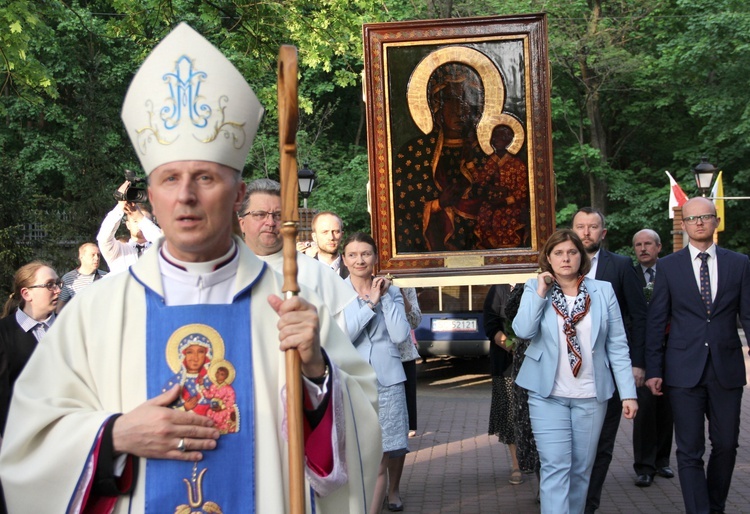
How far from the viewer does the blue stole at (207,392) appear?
323 centimetres

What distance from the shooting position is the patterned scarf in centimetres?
702

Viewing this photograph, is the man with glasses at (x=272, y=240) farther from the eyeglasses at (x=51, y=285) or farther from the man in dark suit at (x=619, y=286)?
the man in dark suit at (x=619, y=286)

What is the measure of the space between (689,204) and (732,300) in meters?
0.72

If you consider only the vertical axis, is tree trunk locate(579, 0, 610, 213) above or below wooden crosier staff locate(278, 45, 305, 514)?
above

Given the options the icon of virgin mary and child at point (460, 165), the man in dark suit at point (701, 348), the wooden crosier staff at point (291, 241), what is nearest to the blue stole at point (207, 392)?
the wooden crosier staff at point (291, 241)

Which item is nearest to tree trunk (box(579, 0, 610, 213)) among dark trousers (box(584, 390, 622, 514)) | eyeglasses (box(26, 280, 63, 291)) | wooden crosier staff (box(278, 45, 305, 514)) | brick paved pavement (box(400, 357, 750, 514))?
brick paved pavement (box(400, 357, 750, 514))

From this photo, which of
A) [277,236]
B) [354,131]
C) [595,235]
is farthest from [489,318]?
[354,131]

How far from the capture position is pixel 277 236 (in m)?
5.80

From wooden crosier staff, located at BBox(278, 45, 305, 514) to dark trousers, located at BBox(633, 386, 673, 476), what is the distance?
22.2 ft

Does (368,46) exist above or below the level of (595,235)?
above

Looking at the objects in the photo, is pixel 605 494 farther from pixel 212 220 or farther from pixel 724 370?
pixel 212 220

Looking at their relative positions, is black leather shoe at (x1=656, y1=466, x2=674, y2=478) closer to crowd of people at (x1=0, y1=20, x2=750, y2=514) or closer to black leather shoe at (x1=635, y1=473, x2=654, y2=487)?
black leather shoe at (x1=635, y1=473, x2=654, y2=487)

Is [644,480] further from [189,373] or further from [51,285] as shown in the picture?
[189,373]

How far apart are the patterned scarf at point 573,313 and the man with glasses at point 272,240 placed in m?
1.84
